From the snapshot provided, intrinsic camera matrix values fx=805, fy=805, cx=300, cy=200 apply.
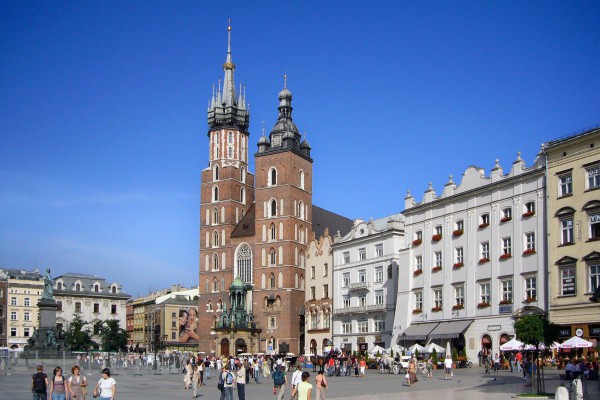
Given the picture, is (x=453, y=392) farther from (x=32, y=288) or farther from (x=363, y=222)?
(x=32, y=288)

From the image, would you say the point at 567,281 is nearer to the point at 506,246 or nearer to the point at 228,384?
the point at 506,246

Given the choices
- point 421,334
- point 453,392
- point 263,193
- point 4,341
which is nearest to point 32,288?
point 4,341

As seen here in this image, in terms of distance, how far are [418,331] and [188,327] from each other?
71465 millimetres

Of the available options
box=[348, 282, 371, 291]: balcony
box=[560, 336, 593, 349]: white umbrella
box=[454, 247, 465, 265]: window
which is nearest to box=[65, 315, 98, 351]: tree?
box=[348, 282, 371, 291]: balcony

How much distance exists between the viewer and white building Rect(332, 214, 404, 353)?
6944cm

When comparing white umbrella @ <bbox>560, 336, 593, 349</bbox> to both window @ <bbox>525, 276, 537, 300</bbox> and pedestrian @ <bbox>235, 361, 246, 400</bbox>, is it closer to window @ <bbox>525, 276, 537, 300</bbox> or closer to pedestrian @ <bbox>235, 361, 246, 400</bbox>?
window @ <bbox>525, 276, 537, 300</bbox>

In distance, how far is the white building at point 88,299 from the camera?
122125 millimetres

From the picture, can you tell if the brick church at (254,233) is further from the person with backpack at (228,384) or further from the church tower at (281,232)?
the person with backpack at (228,384)

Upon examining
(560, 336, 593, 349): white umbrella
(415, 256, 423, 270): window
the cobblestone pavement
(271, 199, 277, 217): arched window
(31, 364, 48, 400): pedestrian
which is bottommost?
the cobblestone pavement

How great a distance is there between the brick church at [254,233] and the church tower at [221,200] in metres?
0.12

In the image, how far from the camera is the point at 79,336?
354ft

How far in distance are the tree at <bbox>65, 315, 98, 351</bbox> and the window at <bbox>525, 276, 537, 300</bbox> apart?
6542 centimetres

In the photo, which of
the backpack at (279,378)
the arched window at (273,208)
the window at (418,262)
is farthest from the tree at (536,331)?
the arched window at (273,208)

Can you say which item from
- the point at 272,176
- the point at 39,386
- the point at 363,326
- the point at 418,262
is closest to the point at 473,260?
the point at 418,262
